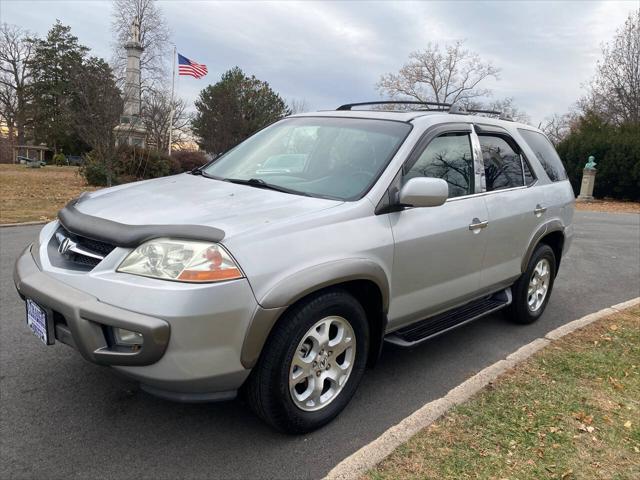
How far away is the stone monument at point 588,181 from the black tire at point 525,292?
21490 millimetres

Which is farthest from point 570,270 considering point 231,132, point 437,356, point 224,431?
point 231,132

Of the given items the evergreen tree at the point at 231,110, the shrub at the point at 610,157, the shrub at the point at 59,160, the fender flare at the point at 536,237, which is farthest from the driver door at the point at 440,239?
the shrub at the point at 59,160

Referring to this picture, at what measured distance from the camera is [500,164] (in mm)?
4211

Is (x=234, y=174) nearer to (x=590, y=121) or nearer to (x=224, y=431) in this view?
(x=224, y=431)

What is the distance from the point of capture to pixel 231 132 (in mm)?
48250

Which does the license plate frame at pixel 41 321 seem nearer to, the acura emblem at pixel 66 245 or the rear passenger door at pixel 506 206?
the acura emblem at pixel 66 245

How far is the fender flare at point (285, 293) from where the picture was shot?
93.7 inches

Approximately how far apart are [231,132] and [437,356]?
153ft

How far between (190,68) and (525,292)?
92.1 ft

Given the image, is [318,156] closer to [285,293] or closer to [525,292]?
[285,293]

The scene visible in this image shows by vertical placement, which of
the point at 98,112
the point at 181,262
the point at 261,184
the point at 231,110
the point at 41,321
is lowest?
the point at 41,321

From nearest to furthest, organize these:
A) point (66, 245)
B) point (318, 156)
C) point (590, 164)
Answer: point (66, 245) → point (318, 156) → point (590, 164)

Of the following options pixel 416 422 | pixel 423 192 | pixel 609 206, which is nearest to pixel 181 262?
pixel 423 192

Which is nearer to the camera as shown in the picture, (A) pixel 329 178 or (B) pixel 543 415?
(B) pixel 543 415
